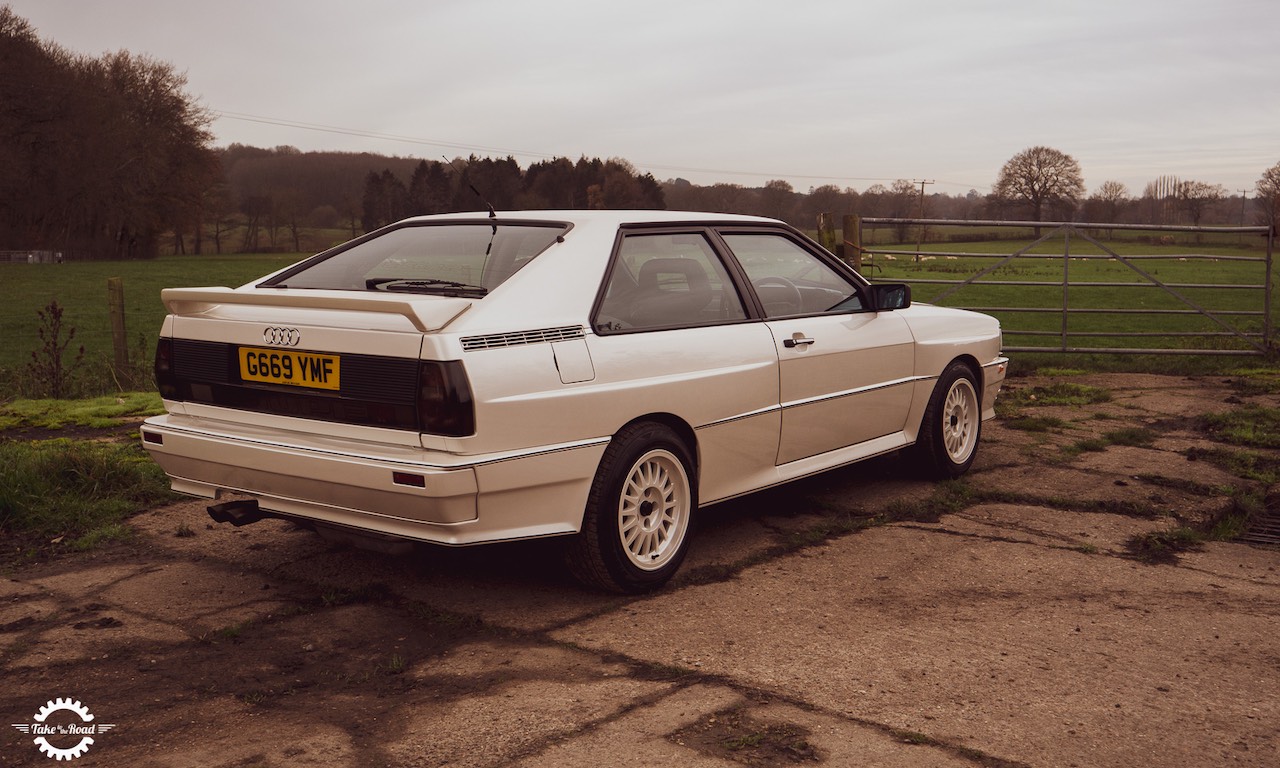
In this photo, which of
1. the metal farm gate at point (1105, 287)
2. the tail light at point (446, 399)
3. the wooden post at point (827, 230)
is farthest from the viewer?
the metal farm gate at point (1105, 287)

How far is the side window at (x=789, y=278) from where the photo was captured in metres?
5.17

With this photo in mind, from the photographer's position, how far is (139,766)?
2891 mm

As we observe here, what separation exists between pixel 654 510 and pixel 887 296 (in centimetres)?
210

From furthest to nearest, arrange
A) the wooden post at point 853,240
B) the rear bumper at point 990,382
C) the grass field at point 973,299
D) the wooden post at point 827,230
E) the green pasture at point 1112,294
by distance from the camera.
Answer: the grass field at point 973,299 < the green pasture at point 1112,294 < the wooden post at point 853,240 < the wooden post at point 827,230 < the rear bumper at point 990,382

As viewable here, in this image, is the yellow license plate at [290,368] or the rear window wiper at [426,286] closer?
the yellow license plate at [290,368]

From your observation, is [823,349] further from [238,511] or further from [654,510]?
[238,511]

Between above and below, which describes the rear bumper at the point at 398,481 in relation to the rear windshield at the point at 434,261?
below

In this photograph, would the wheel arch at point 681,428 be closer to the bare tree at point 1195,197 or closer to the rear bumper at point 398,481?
the rear bumper at point 398,481

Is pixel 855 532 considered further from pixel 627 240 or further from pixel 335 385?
pixel 335 385

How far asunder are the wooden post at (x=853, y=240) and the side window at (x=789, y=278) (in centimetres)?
523

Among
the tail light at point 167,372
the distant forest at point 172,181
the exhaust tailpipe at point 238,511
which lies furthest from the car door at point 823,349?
the distant forest at point 172,181

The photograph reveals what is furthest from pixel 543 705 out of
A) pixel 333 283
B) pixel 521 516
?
pixel 333 283

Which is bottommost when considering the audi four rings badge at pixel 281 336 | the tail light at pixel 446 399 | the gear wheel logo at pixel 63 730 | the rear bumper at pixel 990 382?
the gear wheel logo at pixel 63 730

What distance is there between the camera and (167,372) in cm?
444
